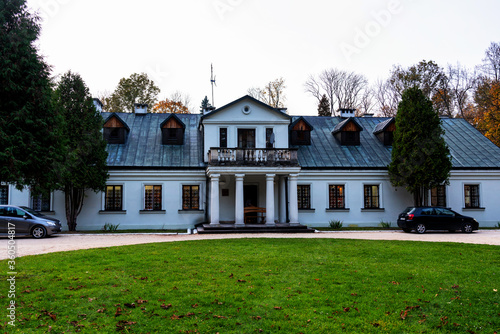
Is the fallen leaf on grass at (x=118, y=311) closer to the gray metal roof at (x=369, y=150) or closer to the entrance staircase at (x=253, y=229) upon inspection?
the entrance staircase at (x=253, y=229)

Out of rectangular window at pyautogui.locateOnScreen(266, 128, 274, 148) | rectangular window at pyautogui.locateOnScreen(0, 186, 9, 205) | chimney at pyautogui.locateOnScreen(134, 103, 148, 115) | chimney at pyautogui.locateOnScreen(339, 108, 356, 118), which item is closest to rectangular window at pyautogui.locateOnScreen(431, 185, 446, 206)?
chimney at pyautogui.locateOnScreen(339, 108, 356, 118)

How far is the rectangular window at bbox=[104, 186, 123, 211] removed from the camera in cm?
2373

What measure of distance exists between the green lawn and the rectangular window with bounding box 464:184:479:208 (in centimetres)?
1562

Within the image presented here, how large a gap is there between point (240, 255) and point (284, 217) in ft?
41.6

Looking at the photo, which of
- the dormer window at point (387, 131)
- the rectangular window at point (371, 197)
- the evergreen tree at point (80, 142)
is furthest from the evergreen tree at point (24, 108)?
the dormer window at point (387, 131)

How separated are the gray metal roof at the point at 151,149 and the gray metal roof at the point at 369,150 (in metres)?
6.86

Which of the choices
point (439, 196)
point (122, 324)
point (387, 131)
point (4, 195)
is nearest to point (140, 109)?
point (4, 195)

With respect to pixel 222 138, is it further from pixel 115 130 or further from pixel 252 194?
pixel 115 130

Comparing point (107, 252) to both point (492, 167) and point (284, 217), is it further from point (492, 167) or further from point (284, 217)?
point (492, 167)

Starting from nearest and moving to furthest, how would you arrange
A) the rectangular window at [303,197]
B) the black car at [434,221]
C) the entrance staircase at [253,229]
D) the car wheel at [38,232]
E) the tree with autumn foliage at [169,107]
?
the car wheel at [38,232] → the entrance staircase at [253,229] → the black car at [434,221] → the rectangular window at [303,197] → the tree with autumn foliage at [169,107]

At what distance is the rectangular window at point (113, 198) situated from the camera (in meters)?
23.7

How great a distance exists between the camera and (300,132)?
27438mm

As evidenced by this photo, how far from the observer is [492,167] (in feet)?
84.3

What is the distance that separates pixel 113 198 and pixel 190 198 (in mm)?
4437
